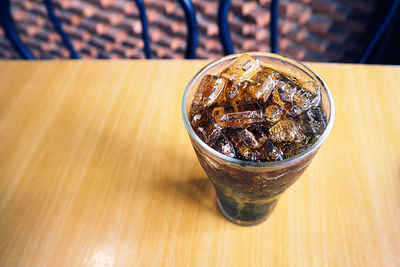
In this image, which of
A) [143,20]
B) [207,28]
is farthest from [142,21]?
[207,28]

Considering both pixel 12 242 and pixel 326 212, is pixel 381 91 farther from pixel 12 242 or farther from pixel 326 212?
pixel 12 242

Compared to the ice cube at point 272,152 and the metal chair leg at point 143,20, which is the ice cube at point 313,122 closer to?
the ice cube at point 272,152

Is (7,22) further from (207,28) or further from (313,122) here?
(207,28)

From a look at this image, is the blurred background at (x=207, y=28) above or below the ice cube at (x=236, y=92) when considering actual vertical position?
below

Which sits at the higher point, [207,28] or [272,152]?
[272,152]

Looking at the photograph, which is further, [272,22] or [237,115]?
[272,22]

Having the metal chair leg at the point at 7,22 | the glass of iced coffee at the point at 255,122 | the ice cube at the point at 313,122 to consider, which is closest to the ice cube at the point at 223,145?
the glass of iced coffee at the point at 255,122

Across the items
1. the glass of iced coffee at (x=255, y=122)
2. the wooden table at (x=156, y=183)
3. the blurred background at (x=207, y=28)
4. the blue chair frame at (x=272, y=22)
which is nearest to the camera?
the glass of iced coffee at (x=255, y=122)
